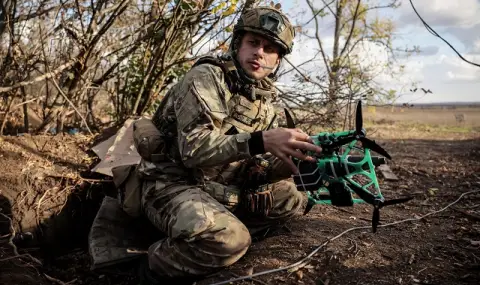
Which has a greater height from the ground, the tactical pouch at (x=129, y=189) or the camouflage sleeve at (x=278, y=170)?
the camouflage sleeve at (x=278, y=170)

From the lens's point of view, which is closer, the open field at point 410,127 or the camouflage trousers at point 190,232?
the camouflage trousers at point 190,232

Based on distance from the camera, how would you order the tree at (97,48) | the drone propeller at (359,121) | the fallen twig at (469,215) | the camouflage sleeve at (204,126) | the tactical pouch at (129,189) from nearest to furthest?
1. the drone propeller at (359,121)
2. the camouflage sleeve at (204,126)
3. the tactical pouch at (129,189)
4. the fallen twig at (469,215)
5. the tree at (97,48)

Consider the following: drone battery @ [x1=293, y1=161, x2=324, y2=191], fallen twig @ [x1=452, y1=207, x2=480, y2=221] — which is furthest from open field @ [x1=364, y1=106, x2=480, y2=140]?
drone battery @ [x1=293, y1=161, x2=324, y2=191]

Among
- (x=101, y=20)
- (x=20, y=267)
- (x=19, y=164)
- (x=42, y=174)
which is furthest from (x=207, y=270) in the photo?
(x=101, y=20)

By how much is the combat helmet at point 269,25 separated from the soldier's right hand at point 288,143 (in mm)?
780

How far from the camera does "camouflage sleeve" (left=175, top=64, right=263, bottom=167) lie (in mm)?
2473

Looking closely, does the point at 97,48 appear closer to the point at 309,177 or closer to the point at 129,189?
the point at 129,189

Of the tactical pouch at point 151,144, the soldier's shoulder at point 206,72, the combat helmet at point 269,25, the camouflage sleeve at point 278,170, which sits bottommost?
the camouflage sleeve at point 278,170

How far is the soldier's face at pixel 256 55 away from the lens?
2.86m

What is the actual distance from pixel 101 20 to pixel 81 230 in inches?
91.8

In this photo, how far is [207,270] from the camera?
8.45ft

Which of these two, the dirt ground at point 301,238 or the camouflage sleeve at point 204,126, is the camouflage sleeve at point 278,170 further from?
the camouflage sleeve at point 204,126

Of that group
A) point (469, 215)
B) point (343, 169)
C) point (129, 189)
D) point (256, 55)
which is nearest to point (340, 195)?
point (343, 169)

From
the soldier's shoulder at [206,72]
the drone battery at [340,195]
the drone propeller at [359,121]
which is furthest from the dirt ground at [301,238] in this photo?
the soldier's shoulder at [206,72]
